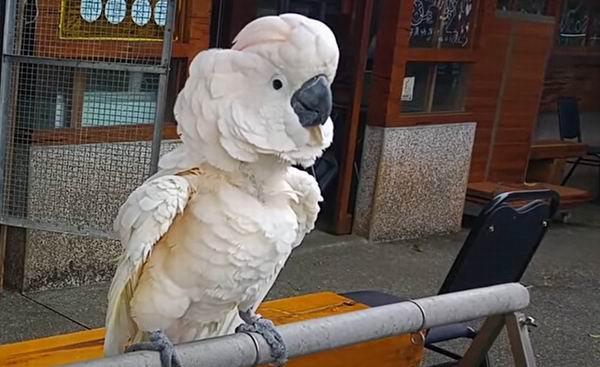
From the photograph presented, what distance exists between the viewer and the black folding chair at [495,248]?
3.18m

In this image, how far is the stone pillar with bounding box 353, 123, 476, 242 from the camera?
5.62m

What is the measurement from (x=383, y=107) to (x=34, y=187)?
2275mm

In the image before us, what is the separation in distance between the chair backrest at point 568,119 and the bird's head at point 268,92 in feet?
19.2

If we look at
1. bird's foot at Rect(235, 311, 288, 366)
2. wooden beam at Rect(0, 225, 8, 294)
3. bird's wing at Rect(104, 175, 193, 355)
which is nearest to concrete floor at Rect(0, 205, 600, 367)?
wooden beam at Rect(0, 225, 8, 294)

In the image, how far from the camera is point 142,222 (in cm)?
194

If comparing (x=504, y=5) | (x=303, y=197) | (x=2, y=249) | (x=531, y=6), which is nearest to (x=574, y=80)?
(x=531, y=6)

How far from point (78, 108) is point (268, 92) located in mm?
2358

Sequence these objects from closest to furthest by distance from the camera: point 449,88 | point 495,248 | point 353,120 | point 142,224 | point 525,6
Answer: point 142,224
point 495,248
point 353,120
point 449,88
point 525,6

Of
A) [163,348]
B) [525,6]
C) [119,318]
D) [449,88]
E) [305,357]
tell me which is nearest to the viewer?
[163,348]

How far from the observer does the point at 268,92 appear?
190 cm

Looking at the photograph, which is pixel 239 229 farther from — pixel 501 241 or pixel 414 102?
pixel 414 102

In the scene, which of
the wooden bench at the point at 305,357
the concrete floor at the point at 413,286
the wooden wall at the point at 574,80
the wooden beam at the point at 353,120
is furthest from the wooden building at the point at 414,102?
the wooden bench at the point at 305,357

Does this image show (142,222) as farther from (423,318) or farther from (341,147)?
(341,147)

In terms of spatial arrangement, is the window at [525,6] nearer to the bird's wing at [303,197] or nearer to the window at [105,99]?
the window at [105,99]
